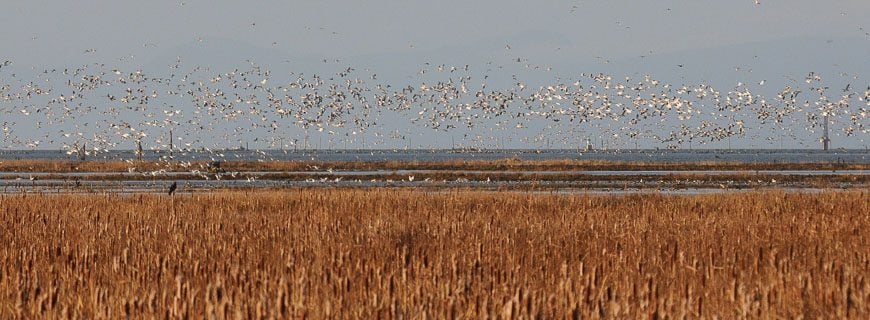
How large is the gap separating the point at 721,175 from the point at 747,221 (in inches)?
1764

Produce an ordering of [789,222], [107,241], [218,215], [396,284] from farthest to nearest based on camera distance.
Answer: [218,215] < [789,222] < [107,241] < [396,284]

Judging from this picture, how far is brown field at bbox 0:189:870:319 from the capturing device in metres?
8.49

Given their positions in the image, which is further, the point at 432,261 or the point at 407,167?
the point at 407,167

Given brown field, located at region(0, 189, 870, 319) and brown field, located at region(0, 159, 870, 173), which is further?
brown field, located at region(0, 159, 870, 173)

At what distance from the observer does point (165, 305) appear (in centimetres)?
834

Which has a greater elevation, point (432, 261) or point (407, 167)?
point (432, 261)

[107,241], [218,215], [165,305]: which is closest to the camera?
[165,305]

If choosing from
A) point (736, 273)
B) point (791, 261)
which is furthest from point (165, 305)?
point (791, 261)

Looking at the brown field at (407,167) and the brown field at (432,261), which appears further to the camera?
the brown field at (407,167)

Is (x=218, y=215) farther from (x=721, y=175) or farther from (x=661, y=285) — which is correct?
(x=721, y=175)

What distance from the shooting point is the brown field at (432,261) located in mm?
8492

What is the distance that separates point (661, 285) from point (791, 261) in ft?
7.77

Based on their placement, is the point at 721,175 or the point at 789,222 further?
the point at 721,175

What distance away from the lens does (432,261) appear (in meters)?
12.6
